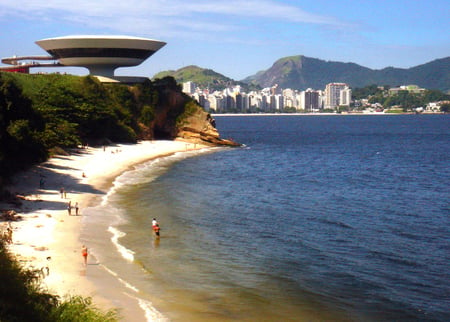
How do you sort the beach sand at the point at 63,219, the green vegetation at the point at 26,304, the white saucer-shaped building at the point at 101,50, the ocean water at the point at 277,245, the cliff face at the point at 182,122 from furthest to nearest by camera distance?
the cliff face at the point at 182,122, the white saucer-shaped building at the point at 101,50, the beach sand at the point at 63,219, the ocean water at the point at 277,245, the green vegetation at the point at 26,304

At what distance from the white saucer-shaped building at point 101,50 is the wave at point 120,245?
6498 centimetres

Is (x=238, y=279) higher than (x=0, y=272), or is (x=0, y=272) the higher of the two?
(x=0, y=272)

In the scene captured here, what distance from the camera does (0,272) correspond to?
584 inches

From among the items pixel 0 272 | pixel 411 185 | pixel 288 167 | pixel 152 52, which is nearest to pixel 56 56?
pixel 152 52

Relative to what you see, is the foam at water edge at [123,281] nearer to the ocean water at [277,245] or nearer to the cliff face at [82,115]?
the ocean water at [277,245]

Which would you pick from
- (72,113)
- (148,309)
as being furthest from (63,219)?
(72,113)

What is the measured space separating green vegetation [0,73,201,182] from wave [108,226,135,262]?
412 inches

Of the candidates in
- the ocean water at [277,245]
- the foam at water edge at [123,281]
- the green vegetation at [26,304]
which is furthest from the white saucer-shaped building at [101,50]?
the green vegetation at [26,304]

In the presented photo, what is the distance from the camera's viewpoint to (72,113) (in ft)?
244

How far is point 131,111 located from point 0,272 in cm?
8142

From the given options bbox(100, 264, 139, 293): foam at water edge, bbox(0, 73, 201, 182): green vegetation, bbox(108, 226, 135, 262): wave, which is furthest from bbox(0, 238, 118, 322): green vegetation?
bbox(0, 73, 201, 182): green vegetation

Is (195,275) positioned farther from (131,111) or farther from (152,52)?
(152,52)

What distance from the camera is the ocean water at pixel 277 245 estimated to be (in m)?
22.2

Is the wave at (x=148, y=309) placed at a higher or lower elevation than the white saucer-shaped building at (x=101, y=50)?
lower
